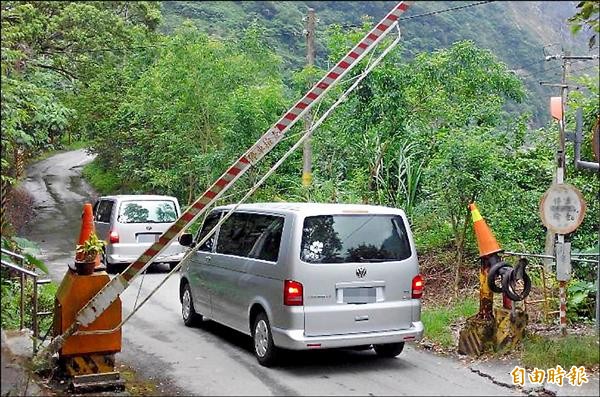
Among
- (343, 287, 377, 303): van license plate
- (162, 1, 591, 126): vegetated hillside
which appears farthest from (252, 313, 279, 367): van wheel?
(162, 1, 591, 126): vegetated hillside

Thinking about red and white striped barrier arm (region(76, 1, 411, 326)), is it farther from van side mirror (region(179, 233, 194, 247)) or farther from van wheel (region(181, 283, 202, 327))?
van wheel (region(181, 283, 202, 327))

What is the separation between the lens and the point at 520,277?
8398 mm

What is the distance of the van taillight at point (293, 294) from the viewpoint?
24.8ft

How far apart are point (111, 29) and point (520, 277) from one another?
57.7 ft

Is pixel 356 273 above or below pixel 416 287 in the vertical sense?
above

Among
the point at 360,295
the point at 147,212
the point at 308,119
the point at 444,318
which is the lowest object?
the point at 444,318

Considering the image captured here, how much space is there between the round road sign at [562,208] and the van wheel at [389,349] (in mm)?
2246

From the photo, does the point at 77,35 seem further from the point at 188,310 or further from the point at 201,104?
the point at 188,310

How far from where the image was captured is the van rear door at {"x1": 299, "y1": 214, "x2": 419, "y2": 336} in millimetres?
7621

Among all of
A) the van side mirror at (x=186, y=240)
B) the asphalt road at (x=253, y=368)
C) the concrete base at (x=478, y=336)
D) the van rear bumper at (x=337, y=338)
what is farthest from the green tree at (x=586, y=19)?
the van side mirror at (x=186, y=240)

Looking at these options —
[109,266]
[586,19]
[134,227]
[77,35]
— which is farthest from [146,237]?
[586,19]

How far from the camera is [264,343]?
26.5 feet

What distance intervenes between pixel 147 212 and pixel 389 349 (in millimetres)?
9039

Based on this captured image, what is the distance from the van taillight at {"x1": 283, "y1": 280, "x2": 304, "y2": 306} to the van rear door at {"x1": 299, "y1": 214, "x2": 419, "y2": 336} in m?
0.07
